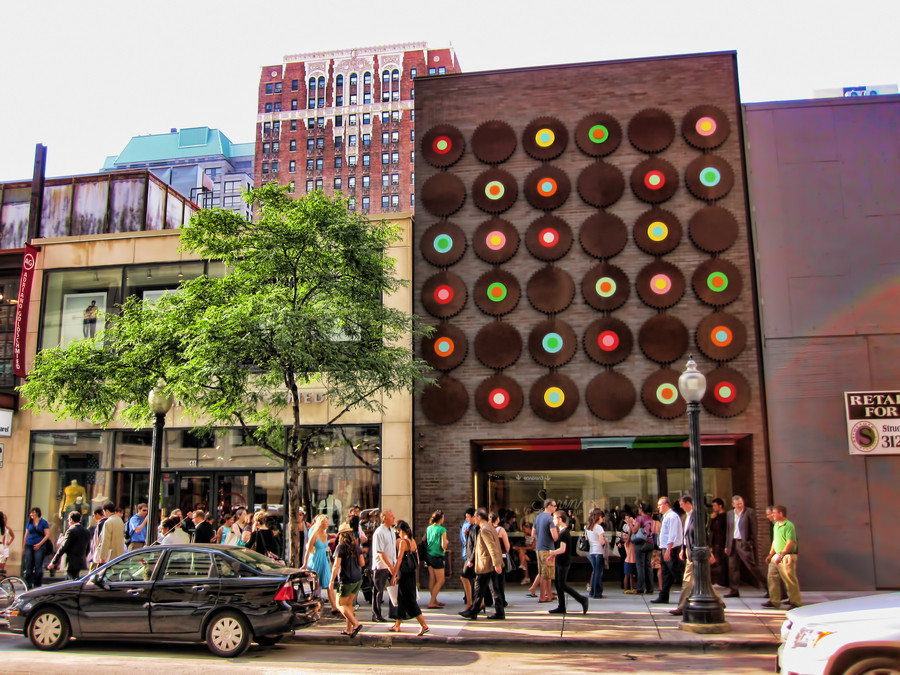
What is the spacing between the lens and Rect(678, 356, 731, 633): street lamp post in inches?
466

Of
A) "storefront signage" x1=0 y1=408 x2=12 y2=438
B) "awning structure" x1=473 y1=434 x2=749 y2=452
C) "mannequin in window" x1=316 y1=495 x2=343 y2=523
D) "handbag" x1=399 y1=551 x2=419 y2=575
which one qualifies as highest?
"storefront signage" x1=0 y1=408 x2=12 y2=438

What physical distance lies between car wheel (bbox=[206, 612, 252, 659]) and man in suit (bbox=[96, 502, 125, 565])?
17.5ft

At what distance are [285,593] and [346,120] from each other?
89.2m

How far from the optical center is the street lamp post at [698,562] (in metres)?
11.8

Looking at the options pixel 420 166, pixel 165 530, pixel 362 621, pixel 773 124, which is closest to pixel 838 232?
pixel 773 124

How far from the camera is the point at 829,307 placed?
16.9 m

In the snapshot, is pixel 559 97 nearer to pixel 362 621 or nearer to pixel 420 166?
pixel 420 166

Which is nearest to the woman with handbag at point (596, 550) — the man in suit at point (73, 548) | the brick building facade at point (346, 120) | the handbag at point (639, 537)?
the handbag at point (639, 537)

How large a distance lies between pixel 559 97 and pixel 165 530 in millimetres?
12967

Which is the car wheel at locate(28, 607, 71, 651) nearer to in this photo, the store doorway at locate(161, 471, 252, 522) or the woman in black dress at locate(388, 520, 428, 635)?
the woman in black dress at locate(388, 520, 428, 635)

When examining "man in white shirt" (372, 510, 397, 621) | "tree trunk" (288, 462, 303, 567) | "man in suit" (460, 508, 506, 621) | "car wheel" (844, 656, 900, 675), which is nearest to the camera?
"car wheel" (844, 656, 900, 675)

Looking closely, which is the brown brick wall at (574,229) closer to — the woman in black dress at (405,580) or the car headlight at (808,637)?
the woman in black dress at (405,580)

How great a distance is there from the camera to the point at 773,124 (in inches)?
702

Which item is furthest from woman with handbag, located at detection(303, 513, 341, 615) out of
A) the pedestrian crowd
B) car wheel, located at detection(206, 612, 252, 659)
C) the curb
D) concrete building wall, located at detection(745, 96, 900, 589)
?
concrete building wall, located at detection(745, 96, 900, 589)
